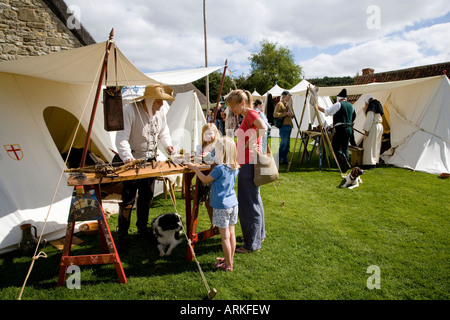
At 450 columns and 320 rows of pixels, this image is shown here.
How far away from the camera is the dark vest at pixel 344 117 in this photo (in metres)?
6.41

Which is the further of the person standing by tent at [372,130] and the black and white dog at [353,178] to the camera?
the person standing by tent at [372,130]

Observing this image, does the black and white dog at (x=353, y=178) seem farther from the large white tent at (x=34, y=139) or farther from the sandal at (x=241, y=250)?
the large white tent at (x=34, y=139)

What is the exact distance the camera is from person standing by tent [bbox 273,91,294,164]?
733 centimetres

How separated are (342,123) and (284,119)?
151 cm

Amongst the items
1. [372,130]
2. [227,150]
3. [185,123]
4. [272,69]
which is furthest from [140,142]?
[272,69]

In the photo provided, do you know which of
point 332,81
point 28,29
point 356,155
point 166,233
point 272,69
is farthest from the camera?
point 332,81

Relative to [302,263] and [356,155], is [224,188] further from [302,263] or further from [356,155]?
[356,155]

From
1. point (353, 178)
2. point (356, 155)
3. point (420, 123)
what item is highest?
point (420, 123)

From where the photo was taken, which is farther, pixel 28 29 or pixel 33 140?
pixel 28 29

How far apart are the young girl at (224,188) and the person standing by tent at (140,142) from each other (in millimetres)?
843

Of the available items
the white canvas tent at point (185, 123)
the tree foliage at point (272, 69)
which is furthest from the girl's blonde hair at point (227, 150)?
the tree foliage at point (272, 69)

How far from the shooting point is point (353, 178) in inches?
209

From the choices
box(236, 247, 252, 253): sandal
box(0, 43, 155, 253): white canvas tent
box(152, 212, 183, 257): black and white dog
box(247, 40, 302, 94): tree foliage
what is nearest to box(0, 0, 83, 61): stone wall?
box(0, 43, 155, 253): white canvas tent
